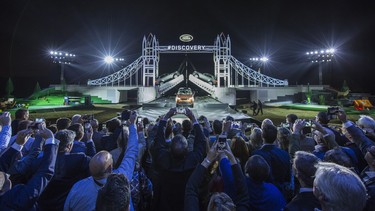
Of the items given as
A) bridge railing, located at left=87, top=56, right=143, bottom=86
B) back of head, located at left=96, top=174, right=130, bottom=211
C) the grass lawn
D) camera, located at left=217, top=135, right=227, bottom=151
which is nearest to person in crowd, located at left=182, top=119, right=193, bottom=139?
camera, located at left=217, top=135, right=227, bottom=151

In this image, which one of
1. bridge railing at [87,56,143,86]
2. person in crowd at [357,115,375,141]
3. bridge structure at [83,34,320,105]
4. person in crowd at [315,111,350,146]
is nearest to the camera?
person in crowd at [357,115,375,141]

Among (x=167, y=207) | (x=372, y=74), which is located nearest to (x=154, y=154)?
(x=167, y=207)

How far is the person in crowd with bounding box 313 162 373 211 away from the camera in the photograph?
1.41 m

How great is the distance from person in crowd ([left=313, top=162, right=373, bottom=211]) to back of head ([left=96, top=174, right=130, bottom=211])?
1.42 metres

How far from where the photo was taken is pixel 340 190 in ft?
4.71

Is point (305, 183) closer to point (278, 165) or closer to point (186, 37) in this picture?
point (278, 165)

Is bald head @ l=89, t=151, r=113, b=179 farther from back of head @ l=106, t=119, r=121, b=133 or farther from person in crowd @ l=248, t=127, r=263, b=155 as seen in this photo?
person in crowd @ l=248, t=127, r=263, b=155

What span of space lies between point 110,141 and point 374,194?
391cm

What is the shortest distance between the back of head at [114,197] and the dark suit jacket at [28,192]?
0.90 m

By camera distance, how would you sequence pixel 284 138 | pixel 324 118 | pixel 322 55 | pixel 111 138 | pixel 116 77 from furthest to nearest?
pixel 116 77, pixel 322 55, pixel 324 118, pixel 111 138, pixel 284 138

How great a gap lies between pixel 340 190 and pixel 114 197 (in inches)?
61.6

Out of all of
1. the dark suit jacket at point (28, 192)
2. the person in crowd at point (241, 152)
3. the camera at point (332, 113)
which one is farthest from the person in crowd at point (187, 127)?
the dark suit jacket at point (28, 192)

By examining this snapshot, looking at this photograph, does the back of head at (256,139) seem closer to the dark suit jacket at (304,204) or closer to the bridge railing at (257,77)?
the dark suit jacket at (304,204)

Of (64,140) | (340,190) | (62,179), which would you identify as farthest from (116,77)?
(340,190)
